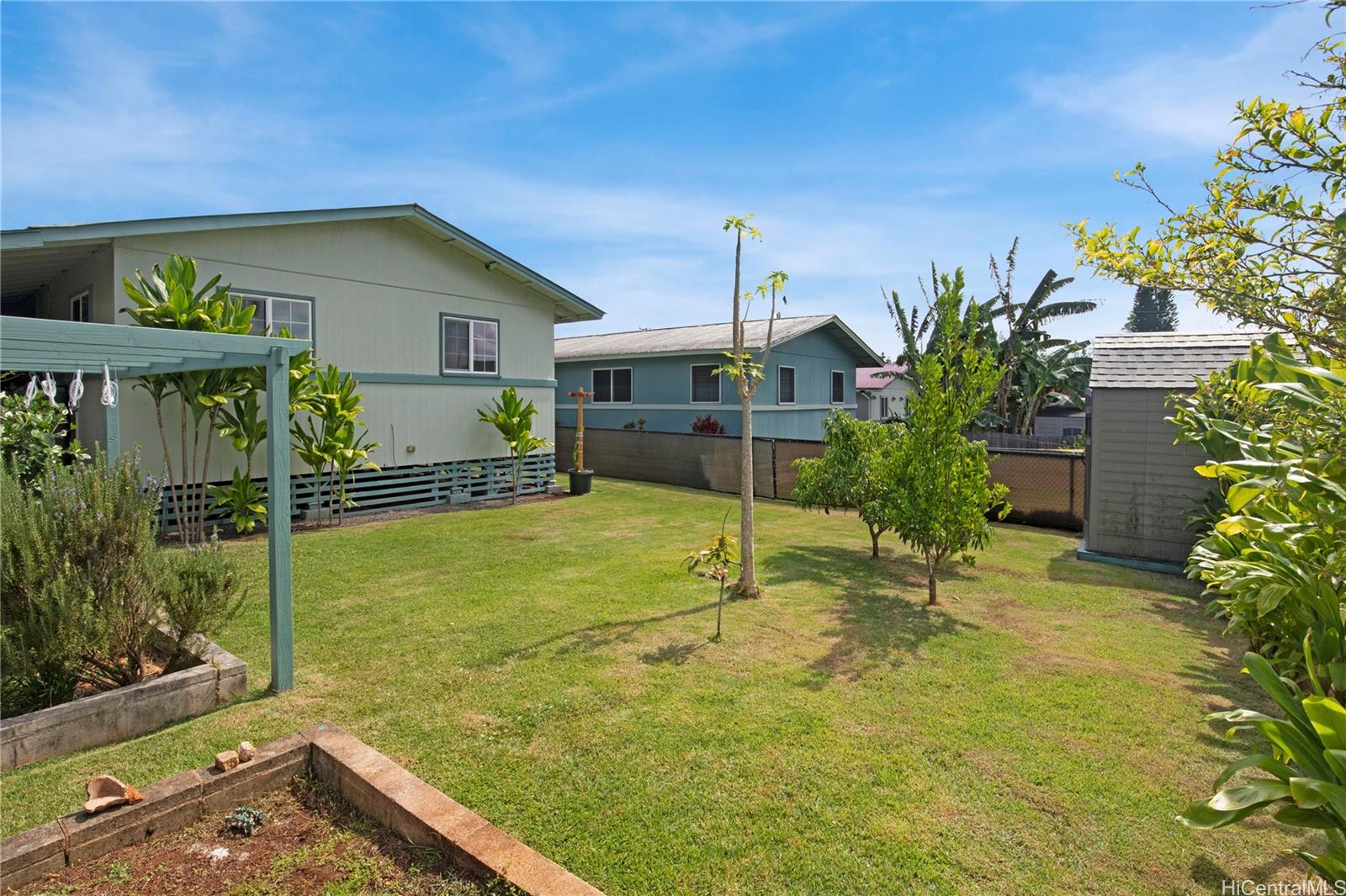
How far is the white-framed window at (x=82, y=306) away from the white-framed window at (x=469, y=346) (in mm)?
4889

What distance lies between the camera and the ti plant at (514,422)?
1199 cm

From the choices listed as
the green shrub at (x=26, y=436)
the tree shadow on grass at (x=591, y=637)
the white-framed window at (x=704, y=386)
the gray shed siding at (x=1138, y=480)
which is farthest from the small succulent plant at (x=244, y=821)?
the white-framed window at (x=704, y=386)

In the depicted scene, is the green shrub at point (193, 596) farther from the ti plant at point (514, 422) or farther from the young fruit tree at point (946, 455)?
the ti plant at point (514, 422)

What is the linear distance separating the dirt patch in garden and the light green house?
7690 mm

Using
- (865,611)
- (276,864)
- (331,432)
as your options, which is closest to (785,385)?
(331,432)

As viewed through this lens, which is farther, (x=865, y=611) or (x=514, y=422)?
(x=514, y=422)

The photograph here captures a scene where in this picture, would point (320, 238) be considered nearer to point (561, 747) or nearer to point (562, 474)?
point (562, 474)

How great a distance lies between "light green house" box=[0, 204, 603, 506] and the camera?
331 inches

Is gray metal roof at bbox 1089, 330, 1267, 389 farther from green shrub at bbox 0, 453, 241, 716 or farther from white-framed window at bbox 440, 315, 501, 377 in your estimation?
white-framed window at bbox 440, 315, 501, 377

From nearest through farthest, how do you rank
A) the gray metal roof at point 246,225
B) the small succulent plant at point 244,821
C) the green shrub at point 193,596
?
the small succulent plant at point 244,821
the green shrub at point 193,596
the gray metal roof at point 246,225

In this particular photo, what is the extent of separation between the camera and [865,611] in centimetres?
575

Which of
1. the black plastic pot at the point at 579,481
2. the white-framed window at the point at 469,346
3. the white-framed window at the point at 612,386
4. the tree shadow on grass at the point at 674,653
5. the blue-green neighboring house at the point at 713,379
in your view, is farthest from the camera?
the white-framed window at the point at 612,386

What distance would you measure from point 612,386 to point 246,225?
11763 mm

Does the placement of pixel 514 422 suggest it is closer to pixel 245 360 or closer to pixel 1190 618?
pixel 245 360
